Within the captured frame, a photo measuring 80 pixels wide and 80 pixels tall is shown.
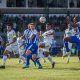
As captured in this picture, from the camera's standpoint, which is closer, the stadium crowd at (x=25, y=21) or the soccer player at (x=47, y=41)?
the soccer player at (x=47, y=41)

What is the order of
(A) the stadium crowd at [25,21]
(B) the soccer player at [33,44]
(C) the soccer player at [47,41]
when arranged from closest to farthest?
(B) the soccer player at [33,44]
(C) the soccer player at [47,41]
(A) the stadium crowd at [25,21]

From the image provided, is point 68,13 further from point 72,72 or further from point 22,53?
point 72,72

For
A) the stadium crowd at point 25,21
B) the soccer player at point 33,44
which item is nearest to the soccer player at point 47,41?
the soccer player at point 33,44

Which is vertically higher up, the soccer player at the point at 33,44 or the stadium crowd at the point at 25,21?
the stadium crowd at the point at 25,21

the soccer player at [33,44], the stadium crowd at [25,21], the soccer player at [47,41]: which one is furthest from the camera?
the stadium crowd at [25,21]

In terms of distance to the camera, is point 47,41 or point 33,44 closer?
point 33,44

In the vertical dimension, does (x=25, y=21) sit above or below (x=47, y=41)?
above

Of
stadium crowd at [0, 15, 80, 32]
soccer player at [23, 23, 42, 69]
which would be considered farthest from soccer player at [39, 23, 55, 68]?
stadium crowd at [0, 15, 80, 32]

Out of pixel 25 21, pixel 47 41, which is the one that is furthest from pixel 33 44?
pixel 25 21

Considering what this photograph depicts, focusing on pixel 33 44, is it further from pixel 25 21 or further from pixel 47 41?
pixel 25 21

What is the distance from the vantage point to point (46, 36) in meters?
22.6

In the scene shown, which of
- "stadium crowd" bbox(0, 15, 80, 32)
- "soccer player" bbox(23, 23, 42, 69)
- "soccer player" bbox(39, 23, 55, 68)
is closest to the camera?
"soccer player" bbox(23, 23, 42, 69)

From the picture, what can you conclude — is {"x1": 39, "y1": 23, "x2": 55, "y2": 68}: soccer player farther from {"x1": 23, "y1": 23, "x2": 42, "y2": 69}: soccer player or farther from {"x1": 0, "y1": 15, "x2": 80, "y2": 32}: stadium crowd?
{"x1": 0, "y1": 15, "x2": 80, "y2": 32}: stadium crowd

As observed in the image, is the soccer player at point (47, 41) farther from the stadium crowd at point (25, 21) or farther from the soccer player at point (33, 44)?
the stadium crowd at point (25, 21)
